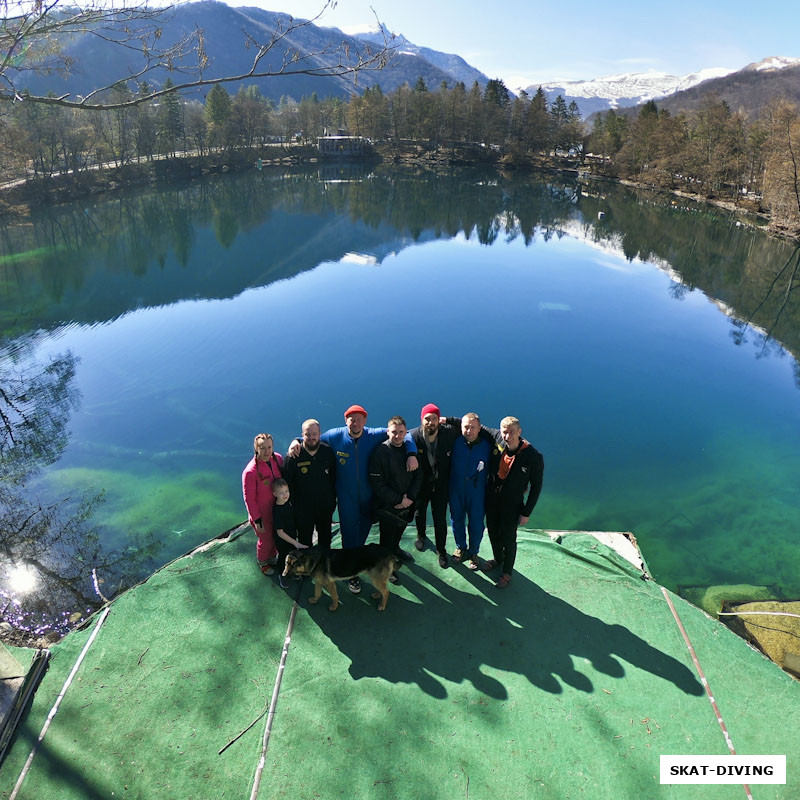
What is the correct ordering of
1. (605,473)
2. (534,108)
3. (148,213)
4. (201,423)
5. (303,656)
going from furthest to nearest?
(534,108)
(148,213)
(201,423)
(605,473)
(303,656)

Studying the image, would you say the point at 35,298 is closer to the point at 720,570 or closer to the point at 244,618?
the point at 244,618

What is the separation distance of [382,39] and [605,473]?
8240mm

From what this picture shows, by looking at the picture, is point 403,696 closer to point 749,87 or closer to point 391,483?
point 391,483

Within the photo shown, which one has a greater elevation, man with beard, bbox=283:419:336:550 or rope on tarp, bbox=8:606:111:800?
man with beard, bbox=283:419:336:550

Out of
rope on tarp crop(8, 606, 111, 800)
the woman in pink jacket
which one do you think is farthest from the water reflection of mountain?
the woman in pink jacket

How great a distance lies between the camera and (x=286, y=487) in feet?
15.4

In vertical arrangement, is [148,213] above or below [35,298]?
above

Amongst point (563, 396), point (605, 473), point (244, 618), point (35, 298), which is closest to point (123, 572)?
point (244, 618)

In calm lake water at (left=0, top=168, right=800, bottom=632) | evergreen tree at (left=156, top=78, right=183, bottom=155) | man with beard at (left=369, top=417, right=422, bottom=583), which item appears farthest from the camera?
evergreen tree at (left=156, top=78, right=183, bottom=155)

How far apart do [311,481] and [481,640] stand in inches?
84.4

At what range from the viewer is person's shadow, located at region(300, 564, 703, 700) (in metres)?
4.19

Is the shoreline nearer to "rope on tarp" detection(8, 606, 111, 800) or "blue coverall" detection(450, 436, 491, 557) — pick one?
"blue coverall" detection(450, 436, 491, 557)

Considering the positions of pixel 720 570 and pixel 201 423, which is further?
pixel 201 423

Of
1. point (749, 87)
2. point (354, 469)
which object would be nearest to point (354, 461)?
point (354, 469)
